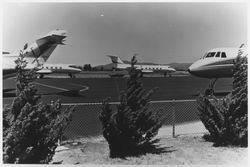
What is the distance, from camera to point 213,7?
7793 mm

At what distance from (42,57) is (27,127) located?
Result: 238 inches

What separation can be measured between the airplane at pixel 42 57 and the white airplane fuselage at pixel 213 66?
469cm

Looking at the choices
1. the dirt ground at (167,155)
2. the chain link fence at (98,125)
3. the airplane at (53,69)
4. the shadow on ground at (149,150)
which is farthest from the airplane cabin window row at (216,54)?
the airplane at (53,69)

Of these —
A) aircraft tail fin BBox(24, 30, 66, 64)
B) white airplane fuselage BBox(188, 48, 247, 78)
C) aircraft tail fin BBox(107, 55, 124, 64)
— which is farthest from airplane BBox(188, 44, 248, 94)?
aircraft tail fin BBox(24, 30, 66, 64)

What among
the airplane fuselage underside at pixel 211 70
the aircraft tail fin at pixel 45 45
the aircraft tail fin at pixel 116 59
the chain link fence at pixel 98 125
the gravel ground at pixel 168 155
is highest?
the aircraft tail fin at pixel 45 45

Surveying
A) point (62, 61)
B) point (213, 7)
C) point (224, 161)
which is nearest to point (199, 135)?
point (224, 161)

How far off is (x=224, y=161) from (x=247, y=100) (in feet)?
6.02

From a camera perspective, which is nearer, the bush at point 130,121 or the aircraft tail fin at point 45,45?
the bush at point 130,121

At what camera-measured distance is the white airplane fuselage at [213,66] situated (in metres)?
10.1

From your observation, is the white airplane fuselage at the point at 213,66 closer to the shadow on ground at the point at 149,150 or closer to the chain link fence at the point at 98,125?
the chain link fence at the point at 98,125

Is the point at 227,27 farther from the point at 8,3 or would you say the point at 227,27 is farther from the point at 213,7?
the point at 8,3

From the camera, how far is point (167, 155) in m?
6.90

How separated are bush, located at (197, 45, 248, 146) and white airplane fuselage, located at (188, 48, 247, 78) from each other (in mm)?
2513

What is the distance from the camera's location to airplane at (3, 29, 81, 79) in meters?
7.90
